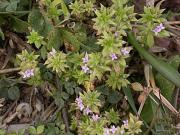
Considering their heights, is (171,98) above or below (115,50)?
below

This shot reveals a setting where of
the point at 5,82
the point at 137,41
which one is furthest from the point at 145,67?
the point at 5,82

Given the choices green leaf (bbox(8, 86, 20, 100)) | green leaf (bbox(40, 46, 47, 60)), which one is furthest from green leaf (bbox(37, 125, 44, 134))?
green leaf (bbox(40, 46, 47, 60))

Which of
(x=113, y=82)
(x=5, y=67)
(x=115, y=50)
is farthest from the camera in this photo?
(x=5, y=67)

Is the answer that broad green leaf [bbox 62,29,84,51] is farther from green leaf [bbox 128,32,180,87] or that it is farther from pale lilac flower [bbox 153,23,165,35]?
pale lilac flower [bbox 153,23,165,35]

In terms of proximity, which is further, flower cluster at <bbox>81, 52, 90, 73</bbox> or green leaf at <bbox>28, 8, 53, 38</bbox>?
green leaf at <bbox>28, 8, 53, 38</bbox>

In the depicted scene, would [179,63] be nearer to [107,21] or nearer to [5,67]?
[107,21]

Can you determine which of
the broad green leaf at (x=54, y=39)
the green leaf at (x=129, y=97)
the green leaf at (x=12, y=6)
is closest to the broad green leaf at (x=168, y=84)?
the green leaf at (x=129, y=97)

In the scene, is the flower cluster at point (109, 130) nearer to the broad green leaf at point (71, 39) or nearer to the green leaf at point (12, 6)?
the broad green leaf at point (71, 39)

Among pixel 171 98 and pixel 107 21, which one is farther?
pixel 171 98

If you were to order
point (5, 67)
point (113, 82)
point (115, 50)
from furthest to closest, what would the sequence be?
1. point (5, 67)
2. point (113, 82)
3. point (115, 50)
